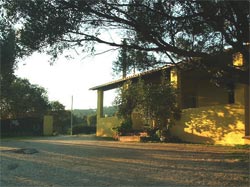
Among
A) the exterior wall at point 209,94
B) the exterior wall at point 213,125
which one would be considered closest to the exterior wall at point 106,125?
the exterior wall at point 209,94

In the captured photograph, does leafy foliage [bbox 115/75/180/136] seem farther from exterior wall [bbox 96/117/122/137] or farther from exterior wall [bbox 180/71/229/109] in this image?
exterior wall [bbox 96/117/122/137]

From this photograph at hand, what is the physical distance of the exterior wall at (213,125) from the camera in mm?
18375

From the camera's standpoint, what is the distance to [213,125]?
786 inches

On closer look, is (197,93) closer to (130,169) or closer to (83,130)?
(130,169)

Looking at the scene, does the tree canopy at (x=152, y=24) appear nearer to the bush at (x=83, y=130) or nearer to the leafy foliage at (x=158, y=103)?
the leafy foliage at (x=158, y=103)

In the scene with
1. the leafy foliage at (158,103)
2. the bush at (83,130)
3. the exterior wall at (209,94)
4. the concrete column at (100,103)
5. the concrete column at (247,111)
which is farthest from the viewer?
the bush at (83,130)

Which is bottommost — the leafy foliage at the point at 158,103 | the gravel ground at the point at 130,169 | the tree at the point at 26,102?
the gravel ground at the point at 130,169

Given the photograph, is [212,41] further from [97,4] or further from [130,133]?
[130,133]

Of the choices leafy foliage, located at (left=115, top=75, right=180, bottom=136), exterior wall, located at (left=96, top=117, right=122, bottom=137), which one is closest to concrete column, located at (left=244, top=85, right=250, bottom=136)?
leafy foliage, located at (left=115, top=75, right=180, bottom=136)

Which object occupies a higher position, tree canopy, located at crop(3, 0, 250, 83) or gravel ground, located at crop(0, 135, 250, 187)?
tree canopy, located at crop(3, 0, 250, 83)

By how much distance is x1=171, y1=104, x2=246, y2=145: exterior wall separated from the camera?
1838 centimetres

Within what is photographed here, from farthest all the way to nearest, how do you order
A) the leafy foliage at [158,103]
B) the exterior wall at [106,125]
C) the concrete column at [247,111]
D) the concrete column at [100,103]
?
the concrete column at [100,103], the exterior wall at [106,125], the leafy foliage at [158,103], the concrete column at [247,111]

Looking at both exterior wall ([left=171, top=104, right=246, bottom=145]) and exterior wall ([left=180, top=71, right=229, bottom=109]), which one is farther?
exterior wall ([left=180, top=71, right=229, bottom=109])

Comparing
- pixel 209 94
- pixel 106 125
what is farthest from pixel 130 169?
pixel 106 125
